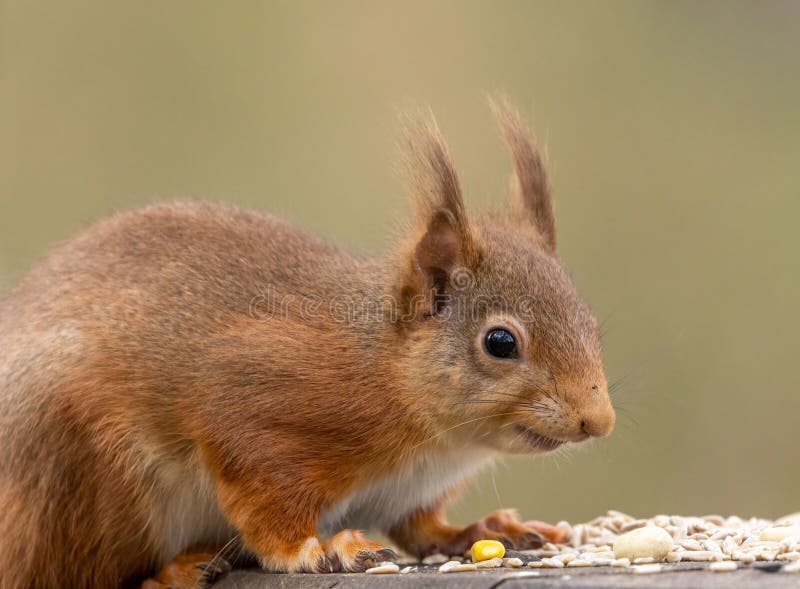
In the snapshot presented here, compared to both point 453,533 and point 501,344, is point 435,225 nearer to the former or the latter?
point 501,344

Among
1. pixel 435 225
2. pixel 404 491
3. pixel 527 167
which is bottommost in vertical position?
pixel 404 491

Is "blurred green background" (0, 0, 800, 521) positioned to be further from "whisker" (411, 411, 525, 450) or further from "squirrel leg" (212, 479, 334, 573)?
"squirrel leg" (212, 479, 334, 573)

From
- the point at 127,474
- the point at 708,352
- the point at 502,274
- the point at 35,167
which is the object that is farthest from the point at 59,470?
the point at 35,167

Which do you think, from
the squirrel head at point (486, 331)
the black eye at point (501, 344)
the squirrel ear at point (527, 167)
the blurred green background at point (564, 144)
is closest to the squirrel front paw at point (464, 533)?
the squirrel head at point (486, 331)

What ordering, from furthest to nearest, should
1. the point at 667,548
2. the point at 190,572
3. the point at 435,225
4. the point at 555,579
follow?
1. the point at 435,225
2. the point at 190,572
3. the point at 667,548
4. the point at 555,579

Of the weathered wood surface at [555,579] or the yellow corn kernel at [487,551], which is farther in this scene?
the yellow corn kernel at [487,551]

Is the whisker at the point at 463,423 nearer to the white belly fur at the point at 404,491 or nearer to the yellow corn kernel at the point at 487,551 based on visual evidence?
the white belly fur at the point at 404,491

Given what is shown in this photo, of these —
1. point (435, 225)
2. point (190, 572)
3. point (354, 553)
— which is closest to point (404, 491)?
point (354, 553)
